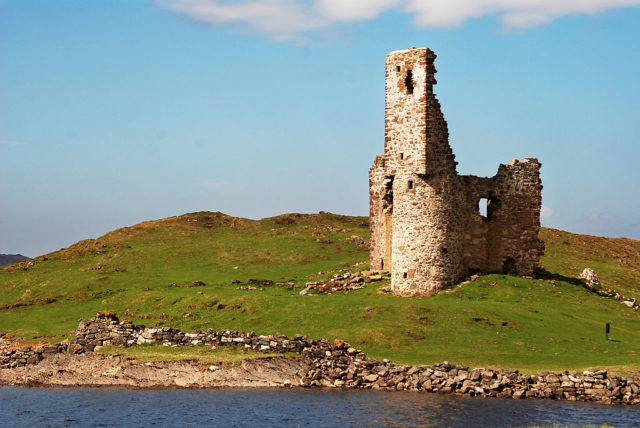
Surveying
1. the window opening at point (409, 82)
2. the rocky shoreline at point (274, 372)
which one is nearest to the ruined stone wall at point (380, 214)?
the window opening at point (409, 82)

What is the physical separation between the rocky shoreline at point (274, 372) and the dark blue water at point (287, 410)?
110cm

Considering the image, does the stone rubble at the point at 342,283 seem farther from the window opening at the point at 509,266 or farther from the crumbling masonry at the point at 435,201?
the window opening at the point at 509,266

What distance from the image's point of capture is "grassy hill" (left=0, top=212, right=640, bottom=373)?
44688mm

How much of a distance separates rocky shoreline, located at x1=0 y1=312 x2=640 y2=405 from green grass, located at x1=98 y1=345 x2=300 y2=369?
0.51m

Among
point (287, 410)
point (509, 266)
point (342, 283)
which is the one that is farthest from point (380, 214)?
point (287, 410)

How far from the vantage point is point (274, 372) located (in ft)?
133

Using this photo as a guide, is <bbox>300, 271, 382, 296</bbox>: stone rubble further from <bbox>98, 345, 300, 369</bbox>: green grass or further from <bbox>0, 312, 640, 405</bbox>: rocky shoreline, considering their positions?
<bbox>98, 345, 300, 369</bbox>: green grass

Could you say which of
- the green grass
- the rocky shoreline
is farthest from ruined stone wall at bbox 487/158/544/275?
the green grass

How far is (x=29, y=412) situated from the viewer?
34.7 metres

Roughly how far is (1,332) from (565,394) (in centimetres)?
3762

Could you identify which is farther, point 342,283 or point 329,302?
point 342,283

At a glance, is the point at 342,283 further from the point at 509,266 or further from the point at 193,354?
the point at 193,354

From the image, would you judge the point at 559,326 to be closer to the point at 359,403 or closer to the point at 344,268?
the point at 359,403

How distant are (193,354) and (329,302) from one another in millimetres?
12138
